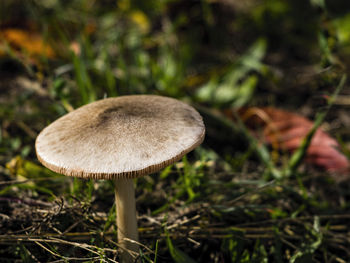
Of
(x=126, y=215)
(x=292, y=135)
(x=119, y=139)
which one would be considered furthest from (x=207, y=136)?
(x=119, y=139)

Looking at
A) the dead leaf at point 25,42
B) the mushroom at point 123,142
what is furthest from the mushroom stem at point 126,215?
the dead leaf at point 25,42

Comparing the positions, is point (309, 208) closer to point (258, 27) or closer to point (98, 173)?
point (98, 173)

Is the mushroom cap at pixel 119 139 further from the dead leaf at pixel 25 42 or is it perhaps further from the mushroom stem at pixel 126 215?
the dead leaf at pixel 25 42

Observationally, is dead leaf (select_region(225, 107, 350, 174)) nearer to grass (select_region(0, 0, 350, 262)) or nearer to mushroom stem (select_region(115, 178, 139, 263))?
grass (select_region(0, 0, 350, 262))

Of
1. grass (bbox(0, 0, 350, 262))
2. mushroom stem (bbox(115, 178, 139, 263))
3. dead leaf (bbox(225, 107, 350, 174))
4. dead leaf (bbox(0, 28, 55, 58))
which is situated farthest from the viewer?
dead leaf (bbox(0, 28, 55, 58))

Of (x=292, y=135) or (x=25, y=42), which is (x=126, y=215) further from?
(x=25, y=42)

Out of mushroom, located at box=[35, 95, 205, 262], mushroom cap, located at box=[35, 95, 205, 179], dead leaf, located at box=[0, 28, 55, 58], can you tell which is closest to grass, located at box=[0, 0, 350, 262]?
dead leaf, located at box=[0, 28, 55, 58]
